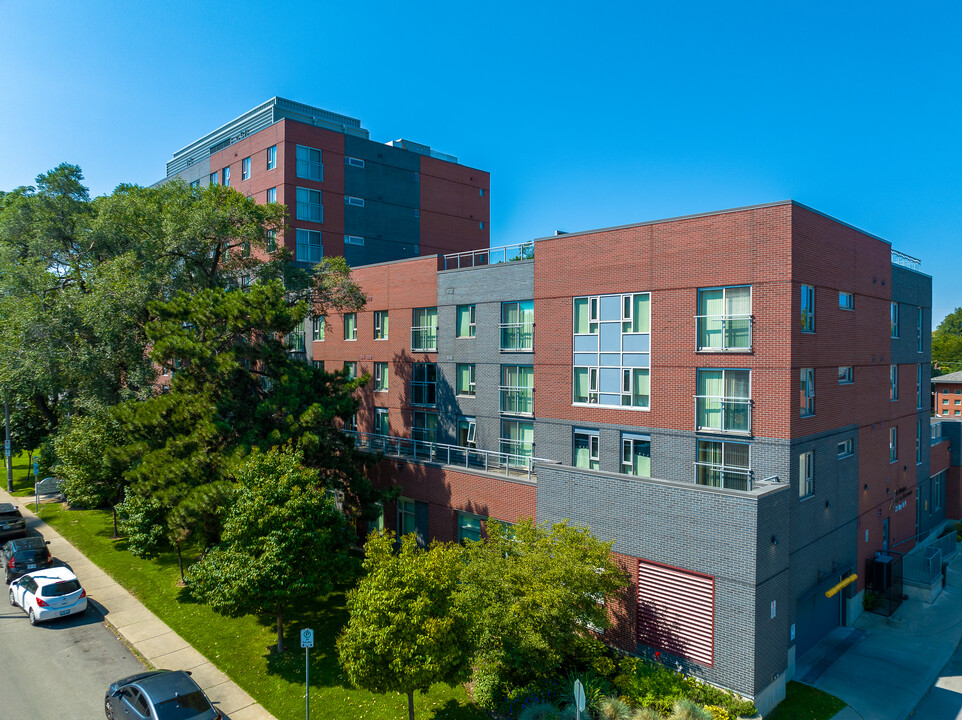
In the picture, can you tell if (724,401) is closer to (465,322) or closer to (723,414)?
(723,414)

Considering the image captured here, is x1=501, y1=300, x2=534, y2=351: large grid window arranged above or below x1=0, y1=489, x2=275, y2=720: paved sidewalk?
above

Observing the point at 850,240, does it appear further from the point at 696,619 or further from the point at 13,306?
the point at 13,306

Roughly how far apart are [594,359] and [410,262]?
12.0 metres

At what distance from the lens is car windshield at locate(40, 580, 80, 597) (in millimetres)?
21406

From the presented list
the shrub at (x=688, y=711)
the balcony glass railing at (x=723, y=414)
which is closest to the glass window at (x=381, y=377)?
the balcony glass railing at (x=723, y=414)

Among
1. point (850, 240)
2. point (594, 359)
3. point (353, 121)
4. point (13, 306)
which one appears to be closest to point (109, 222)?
point (13, 306)

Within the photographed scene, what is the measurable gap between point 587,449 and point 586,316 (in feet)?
16.6

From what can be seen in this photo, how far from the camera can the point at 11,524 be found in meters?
30.1

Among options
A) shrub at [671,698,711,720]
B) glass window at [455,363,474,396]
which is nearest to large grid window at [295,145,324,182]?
glass window at [455,363,474,396]

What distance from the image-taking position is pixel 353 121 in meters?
49.1

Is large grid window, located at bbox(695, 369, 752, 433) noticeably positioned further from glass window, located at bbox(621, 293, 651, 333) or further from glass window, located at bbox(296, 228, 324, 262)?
glass window, located at bbox(296, 228, 324, 262)

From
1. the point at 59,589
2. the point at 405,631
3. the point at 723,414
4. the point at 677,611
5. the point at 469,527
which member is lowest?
the point at 59,589

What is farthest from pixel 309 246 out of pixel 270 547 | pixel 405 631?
pixel 405 631

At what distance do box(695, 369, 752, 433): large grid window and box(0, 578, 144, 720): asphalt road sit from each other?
1925 cm
